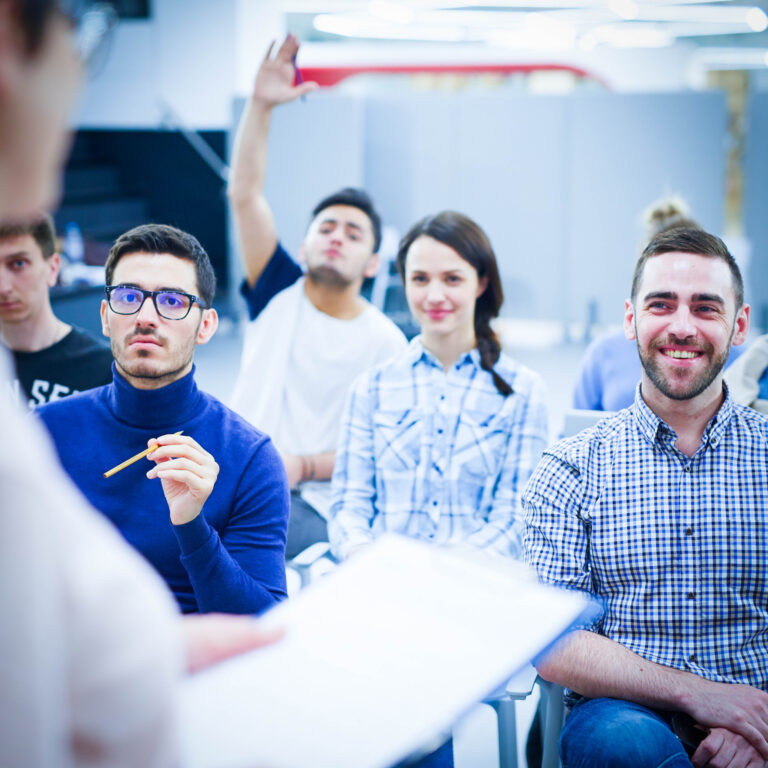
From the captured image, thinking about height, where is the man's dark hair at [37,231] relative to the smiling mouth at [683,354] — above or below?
above

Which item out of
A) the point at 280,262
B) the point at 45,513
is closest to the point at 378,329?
the point at 280,262

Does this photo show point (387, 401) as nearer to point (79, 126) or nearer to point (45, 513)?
point (45, 513)

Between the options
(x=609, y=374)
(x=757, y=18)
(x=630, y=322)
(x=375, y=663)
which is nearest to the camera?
(x=375, y=663)

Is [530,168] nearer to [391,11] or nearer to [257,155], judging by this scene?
[391,11]

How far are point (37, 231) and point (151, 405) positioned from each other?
2.67ft

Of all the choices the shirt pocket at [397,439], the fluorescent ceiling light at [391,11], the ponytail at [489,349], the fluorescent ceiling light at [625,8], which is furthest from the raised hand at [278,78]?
the fluorescent ceiling light at [625,8]

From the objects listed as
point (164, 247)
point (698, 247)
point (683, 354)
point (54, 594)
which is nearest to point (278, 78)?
point (164, 247)

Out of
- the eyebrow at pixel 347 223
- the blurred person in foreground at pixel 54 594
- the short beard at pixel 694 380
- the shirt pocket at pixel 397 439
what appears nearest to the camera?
the blurred person in foreground at pixel 54 594

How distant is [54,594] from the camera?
0.51 m

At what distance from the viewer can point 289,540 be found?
236cm

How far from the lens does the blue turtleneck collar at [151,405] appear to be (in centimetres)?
159

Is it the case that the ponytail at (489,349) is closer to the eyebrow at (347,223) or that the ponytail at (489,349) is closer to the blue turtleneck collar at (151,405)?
the eyebrow at (347,223)

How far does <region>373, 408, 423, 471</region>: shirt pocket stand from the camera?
2.15 meters

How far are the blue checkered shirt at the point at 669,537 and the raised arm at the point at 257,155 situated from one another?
1.33 m
